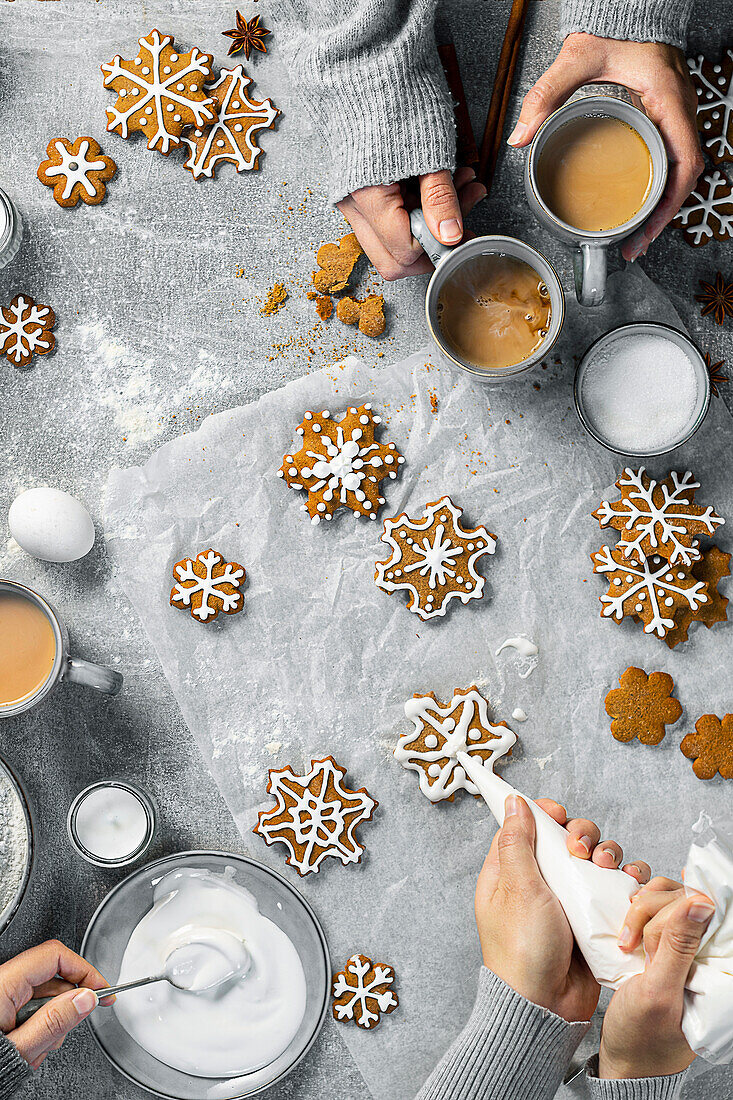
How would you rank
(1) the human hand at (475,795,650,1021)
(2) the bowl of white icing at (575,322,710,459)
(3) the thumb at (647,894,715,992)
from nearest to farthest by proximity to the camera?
(3) the thumb at (647,894,715,992), (1) the human hand at (475,795,650,1021), (2) the bowl of white icing at (575,322,710,459)

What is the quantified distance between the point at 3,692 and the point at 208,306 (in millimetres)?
578

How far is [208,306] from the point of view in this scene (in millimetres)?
1153

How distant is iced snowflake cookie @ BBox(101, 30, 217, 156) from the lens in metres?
1.14

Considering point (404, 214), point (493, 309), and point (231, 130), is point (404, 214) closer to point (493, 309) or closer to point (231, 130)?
point (493, 309)

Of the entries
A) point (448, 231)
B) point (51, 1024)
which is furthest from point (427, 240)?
point (51, 1024)

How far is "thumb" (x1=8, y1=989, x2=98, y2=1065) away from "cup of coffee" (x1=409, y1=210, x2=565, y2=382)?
2.96ft

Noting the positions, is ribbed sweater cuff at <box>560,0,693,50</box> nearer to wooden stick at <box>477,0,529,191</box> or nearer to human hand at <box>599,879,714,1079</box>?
wooden stick at <box>477,0,529,191</box>

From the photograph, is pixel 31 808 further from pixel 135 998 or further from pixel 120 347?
pixel 120 347

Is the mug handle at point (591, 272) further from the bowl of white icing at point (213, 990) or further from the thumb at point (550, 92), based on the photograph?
the bowl of white icing at point (213, 990)

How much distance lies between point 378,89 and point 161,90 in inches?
12.9

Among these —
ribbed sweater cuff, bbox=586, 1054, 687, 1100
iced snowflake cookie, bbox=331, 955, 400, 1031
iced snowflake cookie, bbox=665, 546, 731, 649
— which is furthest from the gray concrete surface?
ribbed sweater cuff, bbox=586, 1054, 687, 1100

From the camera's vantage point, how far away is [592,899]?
3.09 ft

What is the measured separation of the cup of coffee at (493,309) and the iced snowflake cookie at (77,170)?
17.6 inches

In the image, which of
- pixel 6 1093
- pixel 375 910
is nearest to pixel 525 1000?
pixel 375 910
